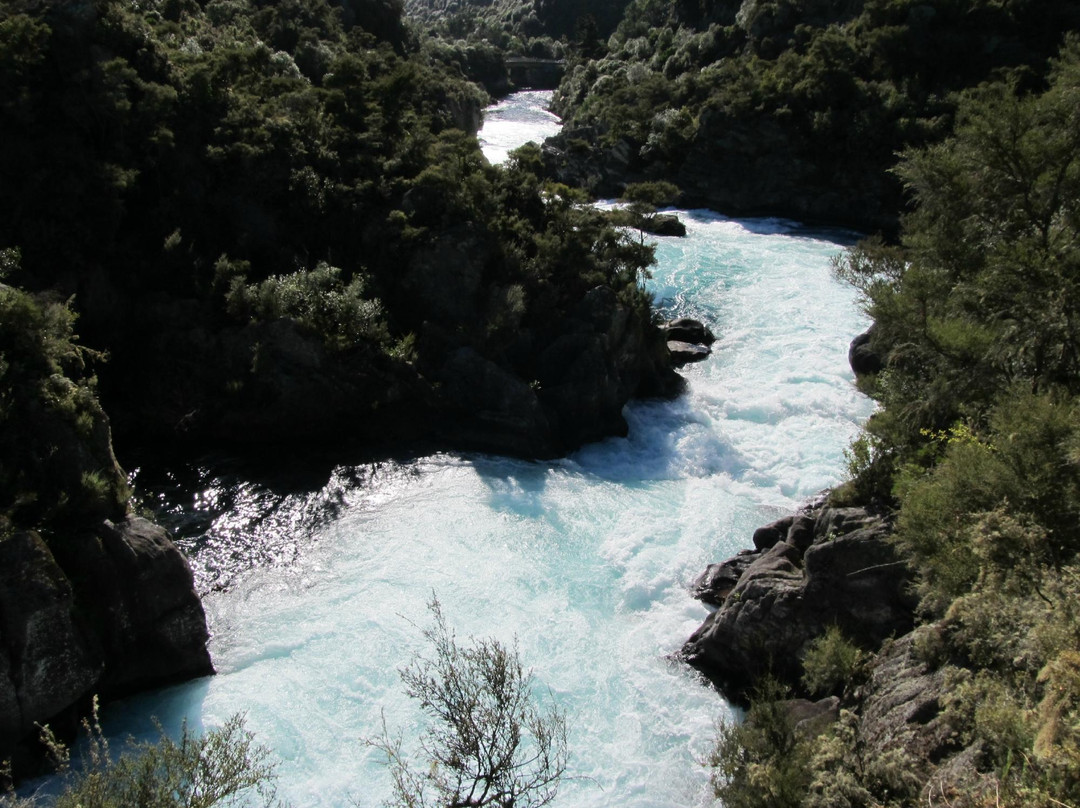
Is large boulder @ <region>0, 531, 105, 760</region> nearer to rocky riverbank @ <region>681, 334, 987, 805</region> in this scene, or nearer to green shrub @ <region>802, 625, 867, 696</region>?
rocky riverbank @ <region>681, 334, 987, 805</region>

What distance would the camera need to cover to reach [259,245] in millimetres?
26688

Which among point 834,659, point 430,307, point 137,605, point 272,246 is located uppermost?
A: point 272,246

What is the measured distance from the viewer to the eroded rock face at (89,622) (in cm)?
1263

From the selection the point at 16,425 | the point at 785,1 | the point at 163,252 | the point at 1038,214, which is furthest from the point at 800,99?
the point at 16,425

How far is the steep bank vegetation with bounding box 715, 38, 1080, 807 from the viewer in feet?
30.3

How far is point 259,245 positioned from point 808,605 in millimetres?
21354

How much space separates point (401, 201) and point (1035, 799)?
25.7m

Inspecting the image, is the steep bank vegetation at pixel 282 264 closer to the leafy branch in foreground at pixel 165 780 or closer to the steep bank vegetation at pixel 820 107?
the leafy branch in foreground at pixel 165 780

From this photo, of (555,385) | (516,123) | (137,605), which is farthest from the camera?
(516,123)

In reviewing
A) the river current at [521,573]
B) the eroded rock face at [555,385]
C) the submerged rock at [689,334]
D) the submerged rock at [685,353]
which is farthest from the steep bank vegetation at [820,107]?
the eroded rock face at [555,385]

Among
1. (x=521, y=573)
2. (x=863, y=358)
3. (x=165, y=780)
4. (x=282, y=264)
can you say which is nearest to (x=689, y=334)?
(x=863, y=358)

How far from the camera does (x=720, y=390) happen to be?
2944cm

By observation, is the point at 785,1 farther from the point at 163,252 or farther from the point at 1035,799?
the point at 1035,799

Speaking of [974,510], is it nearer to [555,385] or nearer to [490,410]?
[490,410]
